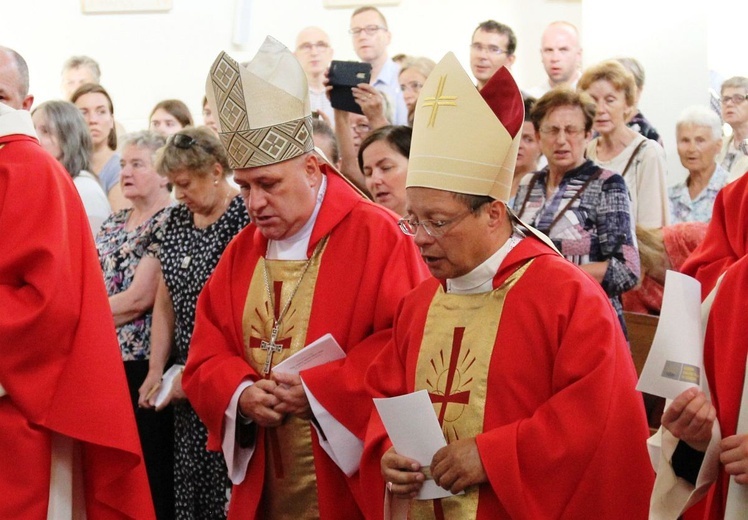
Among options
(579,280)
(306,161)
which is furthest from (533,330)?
(306,161)

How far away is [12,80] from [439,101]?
1.74 m

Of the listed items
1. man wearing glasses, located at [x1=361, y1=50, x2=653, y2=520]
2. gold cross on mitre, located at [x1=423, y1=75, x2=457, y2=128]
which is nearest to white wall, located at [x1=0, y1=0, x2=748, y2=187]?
gold cross on mitre, located at [x1=423, y1=75, x2=457, y2=128]

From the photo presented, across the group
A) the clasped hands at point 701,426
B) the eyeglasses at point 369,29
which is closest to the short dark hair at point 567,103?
the clasped hands at point 701,426

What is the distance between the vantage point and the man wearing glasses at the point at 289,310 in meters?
4.04

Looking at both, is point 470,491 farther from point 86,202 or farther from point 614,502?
point 86,202

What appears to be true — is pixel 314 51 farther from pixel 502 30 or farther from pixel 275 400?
pixel 275 400

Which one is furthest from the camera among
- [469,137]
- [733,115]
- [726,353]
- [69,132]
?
[733,115]

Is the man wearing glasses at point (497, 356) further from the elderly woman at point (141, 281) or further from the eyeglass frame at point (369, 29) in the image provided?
the eyeglass frame at point (369, 29)

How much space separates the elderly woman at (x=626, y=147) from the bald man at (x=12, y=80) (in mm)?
3092

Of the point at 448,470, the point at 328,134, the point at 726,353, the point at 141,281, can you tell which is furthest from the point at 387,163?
the point at 726,353

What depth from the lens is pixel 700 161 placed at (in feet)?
22.5

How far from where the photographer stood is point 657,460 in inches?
129

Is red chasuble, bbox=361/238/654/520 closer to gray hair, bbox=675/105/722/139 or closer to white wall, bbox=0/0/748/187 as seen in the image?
gray hair, bbox=675/105/722/139

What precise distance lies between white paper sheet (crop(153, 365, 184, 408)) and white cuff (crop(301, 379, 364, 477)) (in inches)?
54.9
